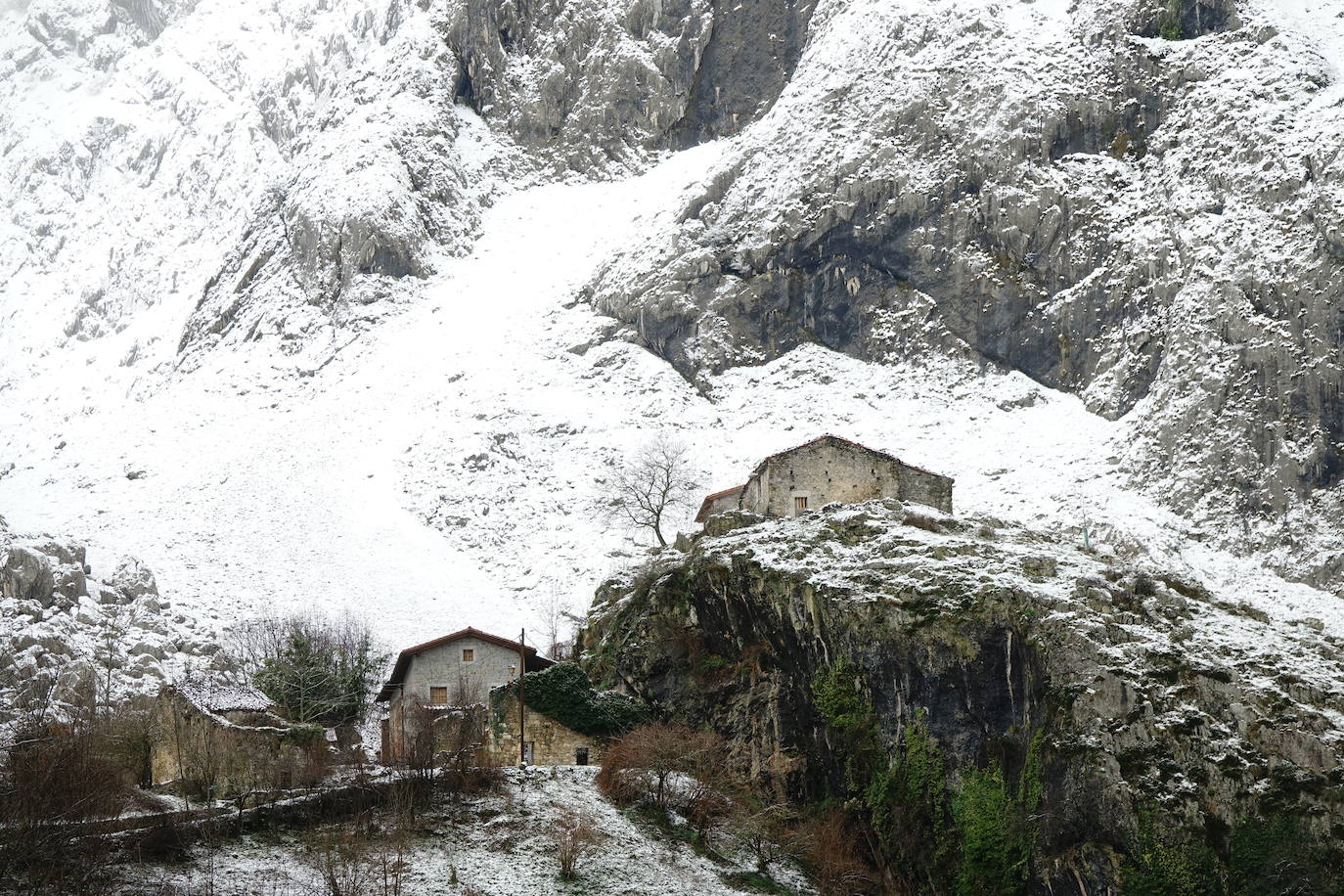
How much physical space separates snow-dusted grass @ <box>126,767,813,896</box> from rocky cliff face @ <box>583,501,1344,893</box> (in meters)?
5.78

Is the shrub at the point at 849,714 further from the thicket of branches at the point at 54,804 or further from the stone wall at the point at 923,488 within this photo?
the thicket of branches at the point at 54,804

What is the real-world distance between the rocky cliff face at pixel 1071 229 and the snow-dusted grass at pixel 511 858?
202 ft

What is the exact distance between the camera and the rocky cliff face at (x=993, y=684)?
39750 mm

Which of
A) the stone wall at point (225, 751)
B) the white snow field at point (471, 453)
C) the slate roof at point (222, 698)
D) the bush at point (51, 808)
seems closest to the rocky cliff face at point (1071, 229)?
the white snow field at point (471, 453)

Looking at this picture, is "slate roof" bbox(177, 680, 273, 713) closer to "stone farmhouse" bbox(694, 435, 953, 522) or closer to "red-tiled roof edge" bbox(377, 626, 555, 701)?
"red-tiled roof edge" bbox(377, 626, 555, 701)

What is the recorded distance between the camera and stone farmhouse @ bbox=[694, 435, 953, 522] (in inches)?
2398

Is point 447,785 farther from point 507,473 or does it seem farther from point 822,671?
point 507,473

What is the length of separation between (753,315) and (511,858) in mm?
93043

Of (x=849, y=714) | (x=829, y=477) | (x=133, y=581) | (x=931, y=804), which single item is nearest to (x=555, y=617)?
(x=133, y=581)

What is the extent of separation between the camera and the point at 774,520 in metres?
56.1

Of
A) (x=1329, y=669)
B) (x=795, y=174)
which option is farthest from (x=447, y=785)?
(x=795, y=174)

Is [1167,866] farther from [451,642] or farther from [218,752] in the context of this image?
[218,752]

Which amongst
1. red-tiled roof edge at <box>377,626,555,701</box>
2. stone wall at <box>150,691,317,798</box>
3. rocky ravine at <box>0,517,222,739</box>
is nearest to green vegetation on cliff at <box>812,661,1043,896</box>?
red-tiled roof edge at <box>377,626,555,701</box>

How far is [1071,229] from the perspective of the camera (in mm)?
121438
